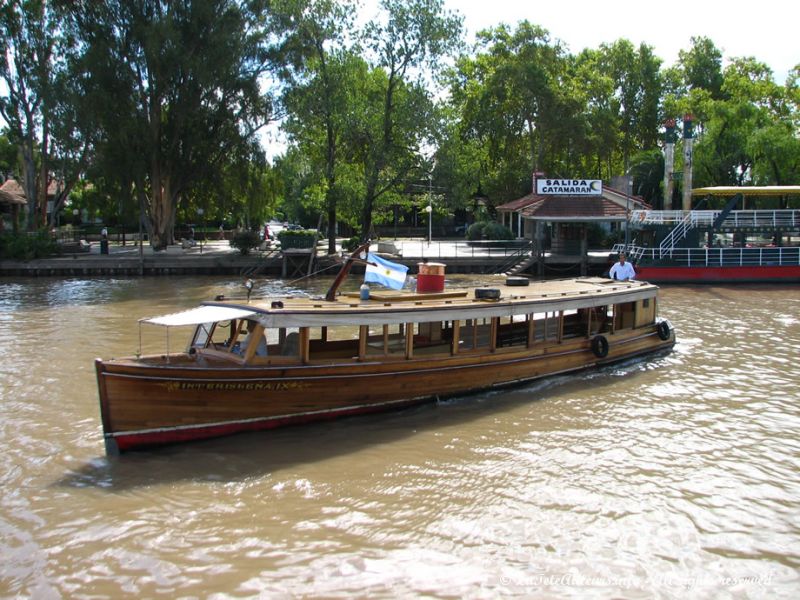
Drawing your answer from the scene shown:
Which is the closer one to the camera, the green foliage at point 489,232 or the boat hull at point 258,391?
the boat hull at point 258,391

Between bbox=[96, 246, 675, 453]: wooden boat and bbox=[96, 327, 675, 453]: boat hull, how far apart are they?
0.02 m

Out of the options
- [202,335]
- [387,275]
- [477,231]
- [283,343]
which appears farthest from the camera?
[477,231]

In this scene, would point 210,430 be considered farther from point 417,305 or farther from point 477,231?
point 477,231

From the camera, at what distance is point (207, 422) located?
11164 mm

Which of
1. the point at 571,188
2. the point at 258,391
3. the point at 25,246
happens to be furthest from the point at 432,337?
the point at 25,246

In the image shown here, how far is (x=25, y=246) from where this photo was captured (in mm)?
38438

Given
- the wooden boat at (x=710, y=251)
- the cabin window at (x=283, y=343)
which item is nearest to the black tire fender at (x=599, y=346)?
the cabin window at (x=283, y=343)

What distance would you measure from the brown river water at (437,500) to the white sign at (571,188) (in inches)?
890

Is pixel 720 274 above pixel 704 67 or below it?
below

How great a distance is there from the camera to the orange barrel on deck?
14.2 metres

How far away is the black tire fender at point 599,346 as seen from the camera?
15.7 metres

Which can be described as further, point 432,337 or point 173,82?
point 173,82

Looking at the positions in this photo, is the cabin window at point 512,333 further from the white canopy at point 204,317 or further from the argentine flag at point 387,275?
the white canopy at point 204,317

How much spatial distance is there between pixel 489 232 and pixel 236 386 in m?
40.6
